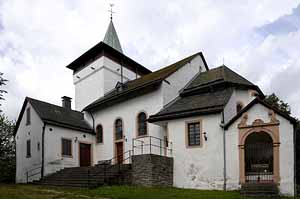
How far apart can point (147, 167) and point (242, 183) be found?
200 inches

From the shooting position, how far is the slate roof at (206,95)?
22547 mm

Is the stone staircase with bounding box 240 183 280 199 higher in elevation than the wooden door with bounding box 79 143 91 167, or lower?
lower

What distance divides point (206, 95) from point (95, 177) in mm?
8363

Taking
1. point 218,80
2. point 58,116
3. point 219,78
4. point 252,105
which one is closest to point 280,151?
point 252,105

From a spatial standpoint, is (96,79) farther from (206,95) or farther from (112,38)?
(206,95)

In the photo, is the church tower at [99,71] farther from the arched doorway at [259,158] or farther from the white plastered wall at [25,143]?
the arched doorway at [259,158]

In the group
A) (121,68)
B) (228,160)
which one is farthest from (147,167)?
(121,68)

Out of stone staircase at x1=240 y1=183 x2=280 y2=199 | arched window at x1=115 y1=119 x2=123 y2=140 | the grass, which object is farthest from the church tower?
stone staircase at x1=240 y1=183 x2=280 y2=199

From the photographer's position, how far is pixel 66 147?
95.6ft

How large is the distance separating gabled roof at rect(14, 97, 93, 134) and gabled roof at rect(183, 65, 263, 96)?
30.2ft

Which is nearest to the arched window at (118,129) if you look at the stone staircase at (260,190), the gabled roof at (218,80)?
the gabled roof at (218,80)

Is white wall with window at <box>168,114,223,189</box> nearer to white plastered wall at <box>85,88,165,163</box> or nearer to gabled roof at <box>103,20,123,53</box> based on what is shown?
white plastered wall at <box>85,88,165,163</box>

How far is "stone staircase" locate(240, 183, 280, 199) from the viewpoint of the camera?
59.9ft

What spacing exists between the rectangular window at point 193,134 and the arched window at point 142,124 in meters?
4.49
